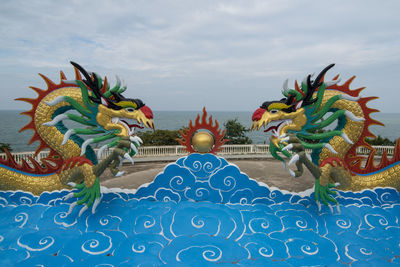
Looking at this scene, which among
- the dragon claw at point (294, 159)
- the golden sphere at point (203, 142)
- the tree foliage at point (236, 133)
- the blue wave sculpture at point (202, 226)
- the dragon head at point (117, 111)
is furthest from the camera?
the tree foliage at point (236, 133)

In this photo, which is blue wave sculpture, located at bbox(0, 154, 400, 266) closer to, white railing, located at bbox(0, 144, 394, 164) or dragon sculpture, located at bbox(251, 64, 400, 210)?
dragon sculpture, located at bbox(251, 64, 400, 210)

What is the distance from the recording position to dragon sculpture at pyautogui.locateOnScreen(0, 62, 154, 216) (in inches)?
187

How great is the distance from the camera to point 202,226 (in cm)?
456

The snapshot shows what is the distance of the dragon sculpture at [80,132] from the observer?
15.6 feet

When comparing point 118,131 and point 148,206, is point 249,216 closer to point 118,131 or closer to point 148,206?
point 148,206

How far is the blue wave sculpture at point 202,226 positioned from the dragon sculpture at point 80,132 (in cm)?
38

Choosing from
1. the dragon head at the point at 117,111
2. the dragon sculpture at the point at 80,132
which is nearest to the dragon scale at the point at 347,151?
the dragon head at the point at 117,111

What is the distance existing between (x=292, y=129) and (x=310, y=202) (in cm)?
156

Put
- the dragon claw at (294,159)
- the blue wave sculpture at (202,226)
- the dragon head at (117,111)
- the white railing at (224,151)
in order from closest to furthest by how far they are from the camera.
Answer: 1. the blue wave sculpture at (202,226)
2. the dragon claw at (294,159)
3. the dragon head at (117,111)
4. the white railing at (224,151)

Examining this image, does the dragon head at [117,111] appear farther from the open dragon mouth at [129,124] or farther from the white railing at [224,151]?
the white railing at [224,151]

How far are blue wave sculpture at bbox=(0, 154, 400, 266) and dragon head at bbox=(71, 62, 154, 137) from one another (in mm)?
1181

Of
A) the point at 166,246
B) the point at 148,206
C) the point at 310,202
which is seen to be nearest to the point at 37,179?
the point at 148,206

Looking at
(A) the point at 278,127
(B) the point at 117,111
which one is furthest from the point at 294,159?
(B) the point at 117,111

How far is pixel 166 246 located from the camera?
4207 mm
